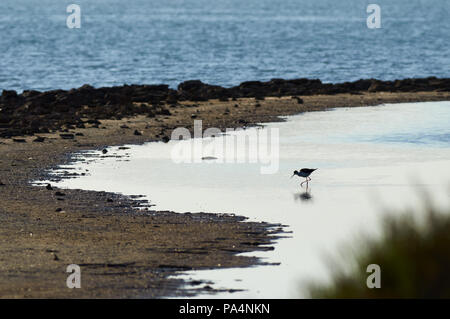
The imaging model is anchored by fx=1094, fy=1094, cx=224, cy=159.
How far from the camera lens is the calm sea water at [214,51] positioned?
225ft

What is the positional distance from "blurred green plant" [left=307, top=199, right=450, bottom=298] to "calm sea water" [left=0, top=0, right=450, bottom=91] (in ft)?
170

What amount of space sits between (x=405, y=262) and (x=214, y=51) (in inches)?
3423

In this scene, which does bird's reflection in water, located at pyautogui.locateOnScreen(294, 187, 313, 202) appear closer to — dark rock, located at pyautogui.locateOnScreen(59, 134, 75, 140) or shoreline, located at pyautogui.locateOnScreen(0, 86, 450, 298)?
shoreline, located at pyautogui.locateOnScreen(0, 86, 450, 298)

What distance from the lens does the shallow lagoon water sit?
44.4 ft

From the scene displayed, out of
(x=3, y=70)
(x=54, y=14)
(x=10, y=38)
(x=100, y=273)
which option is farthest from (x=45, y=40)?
(x=100, y=273)

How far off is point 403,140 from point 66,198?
10.1 metres

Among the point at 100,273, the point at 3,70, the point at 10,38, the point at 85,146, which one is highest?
the point at 10,38

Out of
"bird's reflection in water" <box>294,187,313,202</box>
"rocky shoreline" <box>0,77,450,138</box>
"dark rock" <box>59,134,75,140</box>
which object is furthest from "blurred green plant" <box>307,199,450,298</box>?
"rocky shoreline" <box>0,77,450,138</box>

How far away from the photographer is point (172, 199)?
18.5m

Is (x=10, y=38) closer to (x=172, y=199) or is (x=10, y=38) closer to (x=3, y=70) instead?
(x=3, y=70)

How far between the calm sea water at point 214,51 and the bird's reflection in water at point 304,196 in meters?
41.6

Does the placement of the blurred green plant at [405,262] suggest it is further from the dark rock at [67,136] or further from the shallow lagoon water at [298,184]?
the dark rock at [67,136]

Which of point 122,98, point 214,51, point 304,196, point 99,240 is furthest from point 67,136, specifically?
point 214,51
